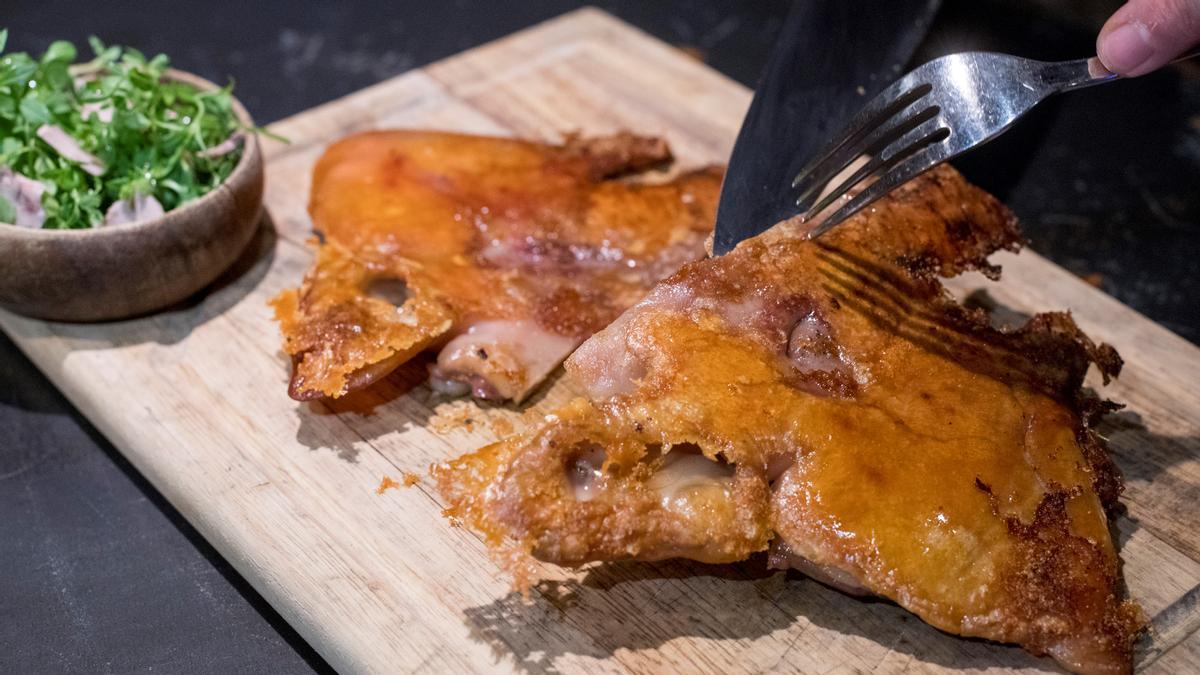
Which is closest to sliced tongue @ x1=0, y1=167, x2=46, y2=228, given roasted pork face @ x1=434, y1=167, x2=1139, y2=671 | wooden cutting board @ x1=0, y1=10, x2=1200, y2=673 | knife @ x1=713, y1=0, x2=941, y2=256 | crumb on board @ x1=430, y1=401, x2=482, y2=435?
wooden cutting board @ x1=0, y1=10, x2=1200, y2=673

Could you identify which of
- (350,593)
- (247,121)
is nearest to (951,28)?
(247,121)

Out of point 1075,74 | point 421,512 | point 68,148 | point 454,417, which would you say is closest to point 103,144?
point 68,148

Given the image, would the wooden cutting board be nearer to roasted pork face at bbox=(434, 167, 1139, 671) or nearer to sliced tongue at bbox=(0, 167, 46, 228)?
roasted pork face at bbox=(434, 167, 1139, 671)

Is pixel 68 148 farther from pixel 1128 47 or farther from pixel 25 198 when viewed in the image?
pixel 1128 47

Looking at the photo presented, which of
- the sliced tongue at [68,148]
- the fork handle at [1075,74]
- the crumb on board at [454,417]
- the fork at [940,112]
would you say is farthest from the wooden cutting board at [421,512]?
the fork handle at [1075,74]

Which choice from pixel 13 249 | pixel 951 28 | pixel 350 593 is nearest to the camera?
pixel 350 593

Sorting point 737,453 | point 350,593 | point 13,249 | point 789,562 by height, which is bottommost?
point 350,593

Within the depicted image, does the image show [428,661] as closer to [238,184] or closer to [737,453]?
[737,453]

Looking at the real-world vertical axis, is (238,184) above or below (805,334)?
below
